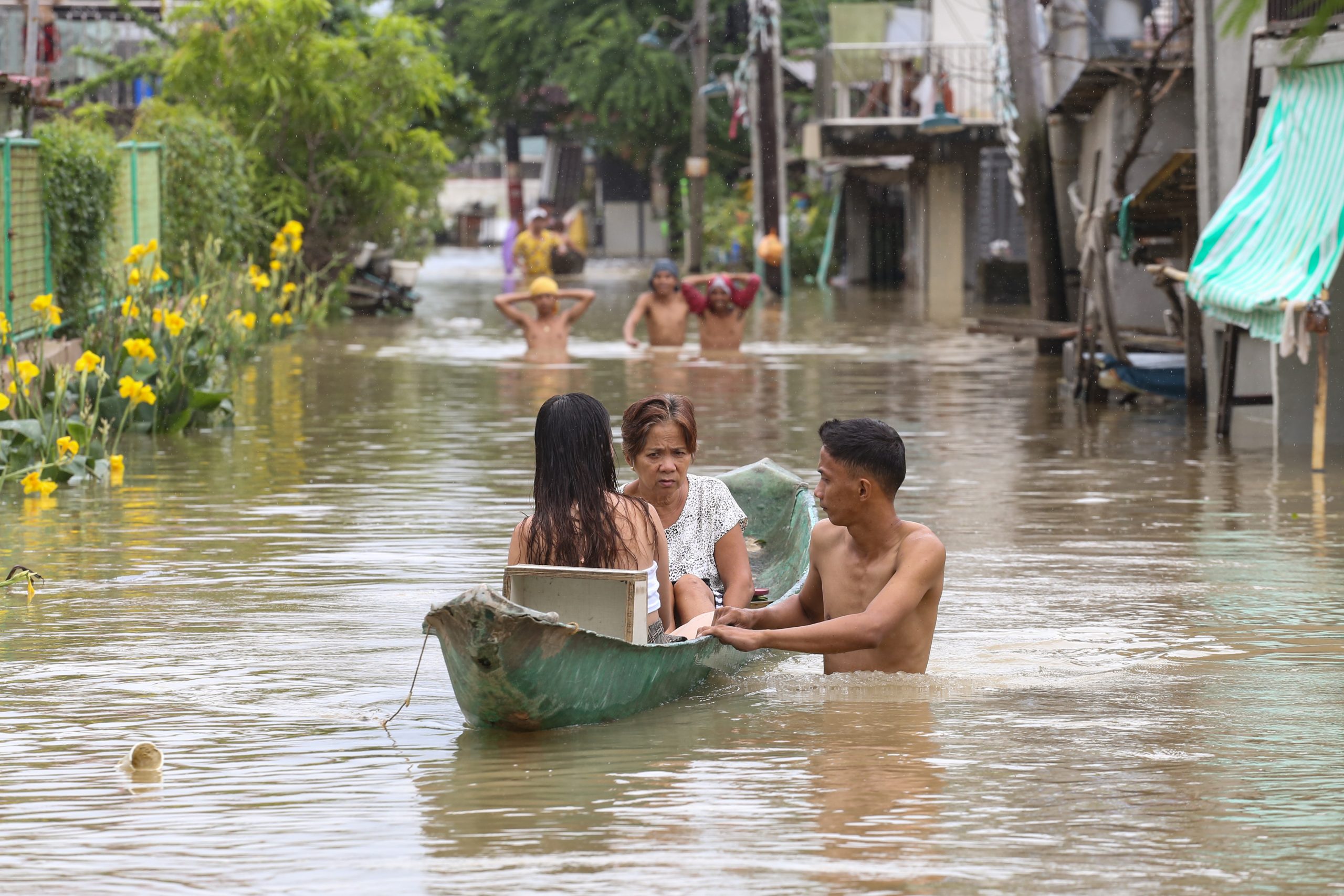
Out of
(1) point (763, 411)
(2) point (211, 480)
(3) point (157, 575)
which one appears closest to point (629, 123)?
(1) point (763, 411)

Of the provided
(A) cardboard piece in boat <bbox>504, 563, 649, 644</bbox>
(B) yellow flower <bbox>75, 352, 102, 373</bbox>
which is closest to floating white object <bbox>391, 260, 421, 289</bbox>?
(B) yellow flower <bbox>75, 352, 102, 373</bbox>

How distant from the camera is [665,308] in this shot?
72.0 feet

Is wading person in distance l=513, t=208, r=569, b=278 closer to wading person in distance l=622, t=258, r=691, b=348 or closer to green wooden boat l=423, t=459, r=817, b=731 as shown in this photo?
wading person in distance l=622, t=258, r=691, b=348

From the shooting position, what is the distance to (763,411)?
51.8 feet

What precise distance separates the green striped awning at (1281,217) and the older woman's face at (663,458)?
630 cm

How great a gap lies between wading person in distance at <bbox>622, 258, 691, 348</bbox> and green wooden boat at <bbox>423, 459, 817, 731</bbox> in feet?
48.4

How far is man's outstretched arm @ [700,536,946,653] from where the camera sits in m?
6.14

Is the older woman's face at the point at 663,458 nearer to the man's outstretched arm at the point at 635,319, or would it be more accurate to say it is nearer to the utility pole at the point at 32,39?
the utility pole at the point at 32,39

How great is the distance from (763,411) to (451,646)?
10.4m

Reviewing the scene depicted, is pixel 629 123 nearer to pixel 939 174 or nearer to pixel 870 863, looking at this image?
pixel 939 174

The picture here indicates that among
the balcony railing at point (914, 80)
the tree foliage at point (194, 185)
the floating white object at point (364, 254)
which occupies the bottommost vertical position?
the floating white object at point (364, 254)

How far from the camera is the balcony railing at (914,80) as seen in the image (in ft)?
104

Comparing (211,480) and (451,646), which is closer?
(451,646)

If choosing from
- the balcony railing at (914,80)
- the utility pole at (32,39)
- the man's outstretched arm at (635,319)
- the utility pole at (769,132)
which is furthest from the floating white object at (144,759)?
the utility pole at (769,132)
